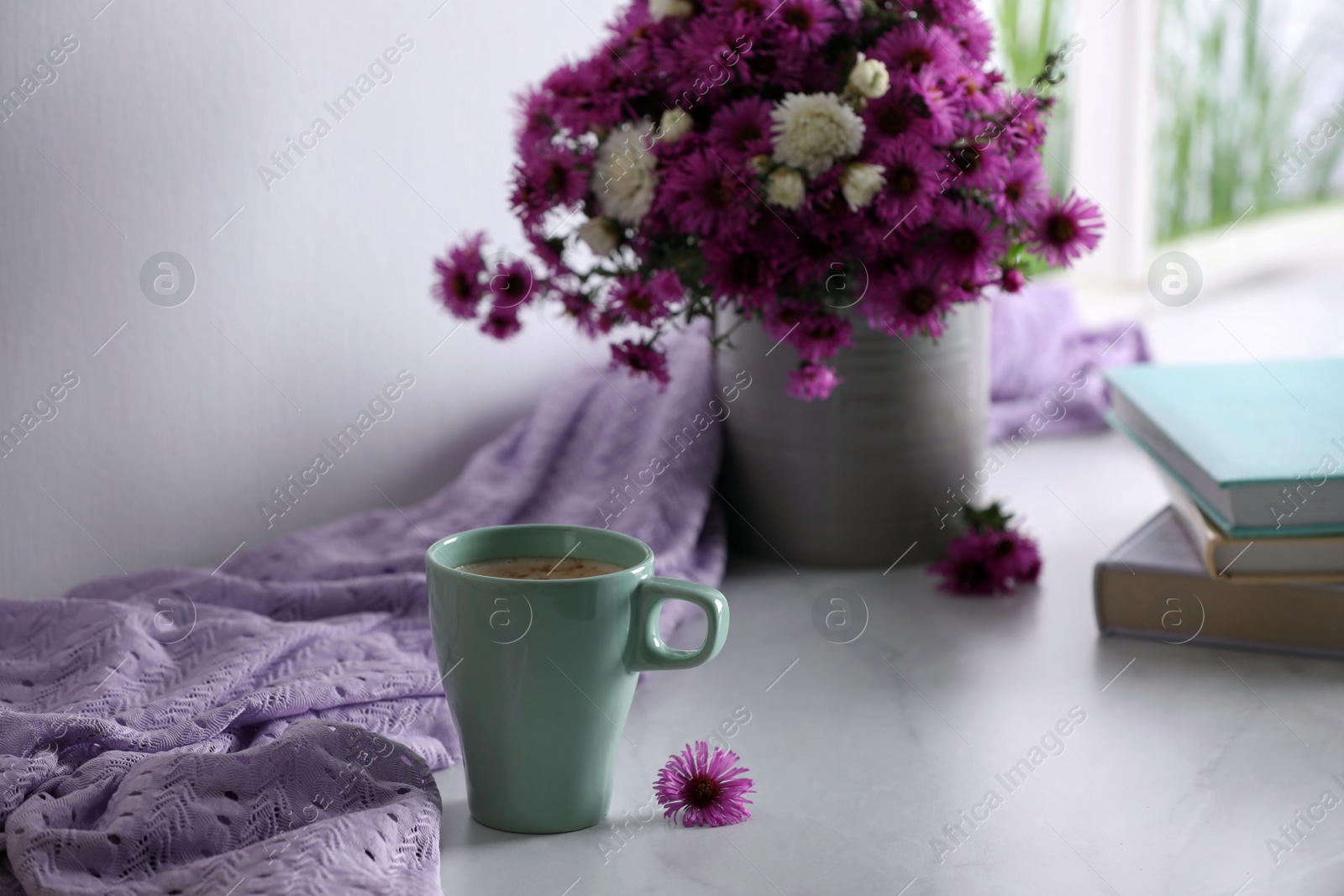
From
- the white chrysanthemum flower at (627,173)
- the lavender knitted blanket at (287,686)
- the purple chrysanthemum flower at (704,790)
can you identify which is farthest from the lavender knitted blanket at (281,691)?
the white chrysanthemum flower at (627,173)

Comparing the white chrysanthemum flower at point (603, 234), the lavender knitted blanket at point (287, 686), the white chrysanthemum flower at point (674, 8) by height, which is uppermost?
the white chrysanthemum flower at point (674, 8)

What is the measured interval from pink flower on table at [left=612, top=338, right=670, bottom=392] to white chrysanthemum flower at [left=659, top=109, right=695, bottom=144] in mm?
130

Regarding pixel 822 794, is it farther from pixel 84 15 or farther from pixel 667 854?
pixel 84 15

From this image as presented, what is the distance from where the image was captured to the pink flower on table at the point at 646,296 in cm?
78

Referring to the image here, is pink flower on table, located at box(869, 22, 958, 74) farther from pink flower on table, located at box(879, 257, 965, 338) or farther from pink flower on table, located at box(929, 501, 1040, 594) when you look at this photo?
pink flower on table, located at box(929, 501, 1040, 594)

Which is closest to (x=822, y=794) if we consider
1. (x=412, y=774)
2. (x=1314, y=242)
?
(x=412, y=774)

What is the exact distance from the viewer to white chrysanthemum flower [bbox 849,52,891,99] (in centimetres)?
74

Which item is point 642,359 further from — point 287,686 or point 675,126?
point 287,686

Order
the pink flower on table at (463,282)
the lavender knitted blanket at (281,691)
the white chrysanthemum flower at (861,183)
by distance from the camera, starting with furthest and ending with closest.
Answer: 1. the pink flower on table at (463,282)
2. the white chrysanthemum flower at (861,183)
3. the lavender knitted blanket at (281,691)

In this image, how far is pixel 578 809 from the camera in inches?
23.2

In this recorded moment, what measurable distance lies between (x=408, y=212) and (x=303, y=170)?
0.35 ft

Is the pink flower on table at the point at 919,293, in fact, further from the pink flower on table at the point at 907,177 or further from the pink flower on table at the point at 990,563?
the pink flower on table at the point at 990,563

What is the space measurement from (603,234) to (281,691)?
0.34m

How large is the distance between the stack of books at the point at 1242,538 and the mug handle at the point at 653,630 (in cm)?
33
